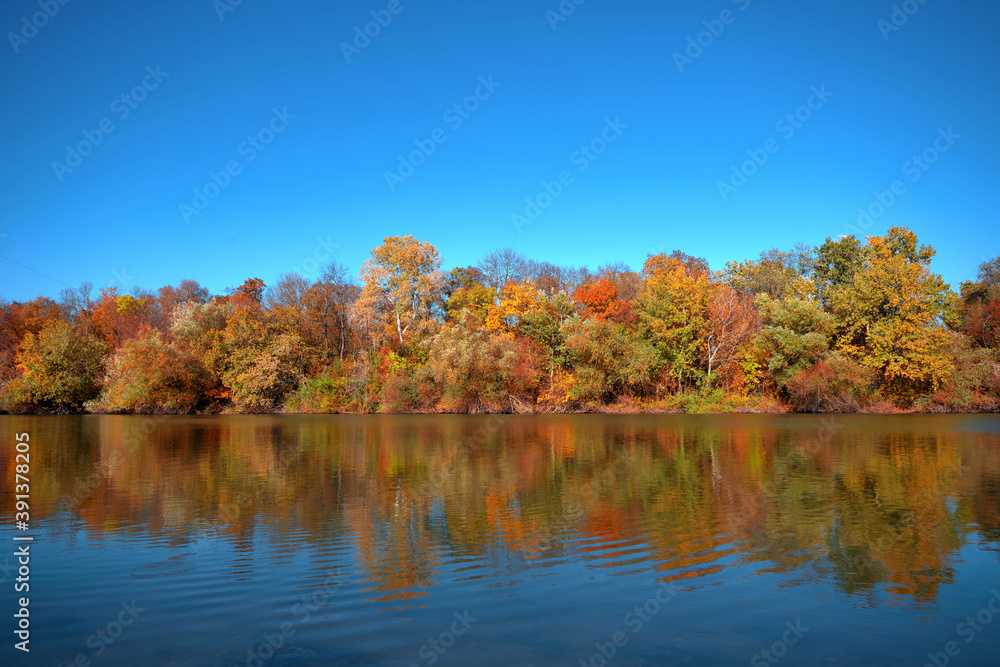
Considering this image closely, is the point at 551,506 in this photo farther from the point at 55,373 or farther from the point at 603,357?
the point at 55,373

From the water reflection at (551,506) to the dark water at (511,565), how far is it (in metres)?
0.07

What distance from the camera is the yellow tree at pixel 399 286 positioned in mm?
57844

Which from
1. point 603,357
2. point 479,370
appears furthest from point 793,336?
point 479,370

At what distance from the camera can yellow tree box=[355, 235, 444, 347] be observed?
57844 mm

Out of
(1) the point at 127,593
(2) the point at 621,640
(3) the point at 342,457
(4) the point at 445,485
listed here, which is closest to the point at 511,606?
(2) the point at 621,640

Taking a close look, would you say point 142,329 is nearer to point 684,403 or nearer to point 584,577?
point 684,403

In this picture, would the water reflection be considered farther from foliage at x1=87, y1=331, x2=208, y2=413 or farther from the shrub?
foliage at x1=87, y1=331, x2=208, y2=413

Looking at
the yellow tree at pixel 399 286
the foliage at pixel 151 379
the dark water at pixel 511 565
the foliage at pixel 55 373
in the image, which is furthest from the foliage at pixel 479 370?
the dark water at pixel 511 565

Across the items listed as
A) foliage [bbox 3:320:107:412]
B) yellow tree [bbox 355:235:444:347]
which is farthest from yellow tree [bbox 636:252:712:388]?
foliage [bbox 3:320:107:412]

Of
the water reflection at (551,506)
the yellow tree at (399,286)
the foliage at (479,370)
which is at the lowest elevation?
the water reflection at (551,506)

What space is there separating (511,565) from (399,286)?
5229cm

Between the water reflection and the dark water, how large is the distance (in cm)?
7

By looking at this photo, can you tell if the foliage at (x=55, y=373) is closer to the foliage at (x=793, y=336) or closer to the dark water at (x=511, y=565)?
the dark water at (x=511, y=565)

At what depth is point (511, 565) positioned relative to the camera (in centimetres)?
804
